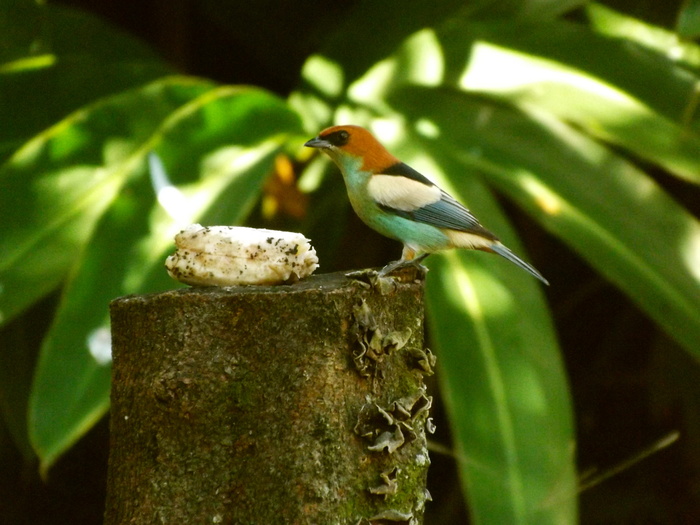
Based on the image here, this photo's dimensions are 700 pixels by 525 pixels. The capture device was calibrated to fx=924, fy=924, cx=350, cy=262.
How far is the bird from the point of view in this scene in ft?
5.83

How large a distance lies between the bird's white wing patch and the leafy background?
58 cm

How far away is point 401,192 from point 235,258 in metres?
0.50

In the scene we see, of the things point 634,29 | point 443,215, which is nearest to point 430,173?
point 443,215

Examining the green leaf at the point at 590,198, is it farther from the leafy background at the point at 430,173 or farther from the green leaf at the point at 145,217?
the green leaf at the point at 145,217

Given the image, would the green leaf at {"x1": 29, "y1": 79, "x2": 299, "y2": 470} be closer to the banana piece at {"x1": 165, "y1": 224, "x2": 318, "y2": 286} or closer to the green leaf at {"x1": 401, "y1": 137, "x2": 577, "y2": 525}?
the green leaf at {"x1": 401, "y1": 137, "x2": 577, "y2": 525}

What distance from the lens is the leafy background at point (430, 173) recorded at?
2242 mm

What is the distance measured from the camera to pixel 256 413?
1250mm

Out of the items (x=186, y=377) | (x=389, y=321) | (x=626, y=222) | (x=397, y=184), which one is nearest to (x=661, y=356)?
(x=626, y=222)

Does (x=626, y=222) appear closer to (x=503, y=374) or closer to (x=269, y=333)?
(x=503, y=374)

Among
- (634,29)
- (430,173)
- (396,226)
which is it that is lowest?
(430,173)

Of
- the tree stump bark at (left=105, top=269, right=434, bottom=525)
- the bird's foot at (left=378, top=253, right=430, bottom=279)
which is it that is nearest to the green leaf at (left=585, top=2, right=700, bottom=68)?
the bird's foot at (left=378, top=253, right=430, bottom=279)

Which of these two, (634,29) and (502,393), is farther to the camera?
(634,29)

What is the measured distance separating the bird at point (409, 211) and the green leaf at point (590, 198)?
2.20 ft

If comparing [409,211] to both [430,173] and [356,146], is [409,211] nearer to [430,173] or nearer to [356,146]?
[356,146]
